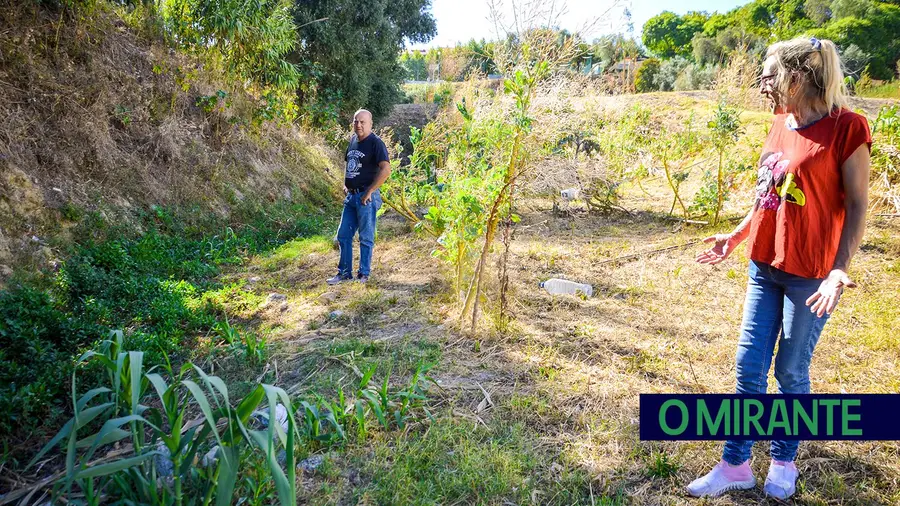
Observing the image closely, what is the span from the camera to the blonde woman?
1.63 m

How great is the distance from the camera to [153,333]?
3.40m

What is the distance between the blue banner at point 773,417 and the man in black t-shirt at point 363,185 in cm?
325

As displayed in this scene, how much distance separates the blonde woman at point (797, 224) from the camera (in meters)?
1.63

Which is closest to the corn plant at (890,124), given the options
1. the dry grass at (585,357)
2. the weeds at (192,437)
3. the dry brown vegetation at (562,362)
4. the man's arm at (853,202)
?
the dry brown vegetation at (562,362)

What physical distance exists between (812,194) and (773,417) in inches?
31.1

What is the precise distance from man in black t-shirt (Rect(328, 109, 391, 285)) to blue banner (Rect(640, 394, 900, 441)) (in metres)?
3.25

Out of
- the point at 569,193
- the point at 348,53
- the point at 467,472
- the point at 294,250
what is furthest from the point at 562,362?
the point at 348,53

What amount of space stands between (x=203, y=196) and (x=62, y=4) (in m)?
2.54

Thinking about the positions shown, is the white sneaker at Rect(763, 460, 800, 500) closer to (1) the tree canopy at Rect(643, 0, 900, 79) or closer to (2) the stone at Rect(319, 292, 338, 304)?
(2) the stone at Rect(319, 292, 338, 304)

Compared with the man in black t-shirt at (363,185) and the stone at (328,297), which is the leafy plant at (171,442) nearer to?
the stone at (328,297)

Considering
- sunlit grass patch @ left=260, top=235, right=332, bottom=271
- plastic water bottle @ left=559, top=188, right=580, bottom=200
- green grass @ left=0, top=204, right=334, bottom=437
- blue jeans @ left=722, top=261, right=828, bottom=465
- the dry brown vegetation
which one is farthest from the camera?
plastic water bottle @ left=559, top=188, right=580, bottom=200

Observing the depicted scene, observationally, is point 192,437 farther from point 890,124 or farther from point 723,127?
point 890,124

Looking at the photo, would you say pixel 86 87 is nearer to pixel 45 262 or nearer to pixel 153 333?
pixel 45 262

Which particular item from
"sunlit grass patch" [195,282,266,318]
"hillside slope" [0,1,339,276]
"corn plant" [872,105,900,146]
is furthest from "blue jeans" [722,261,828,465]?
"corn plant" [872,105,900,146]
